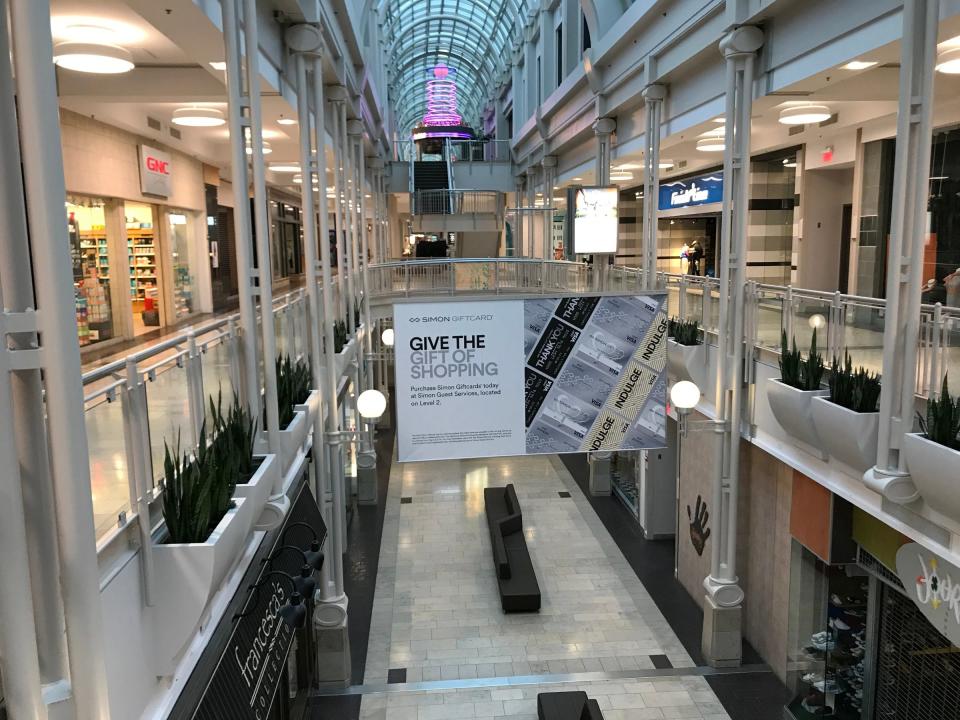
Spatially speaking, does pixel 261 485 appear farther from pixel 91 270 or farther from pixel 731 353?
pixel 91 270

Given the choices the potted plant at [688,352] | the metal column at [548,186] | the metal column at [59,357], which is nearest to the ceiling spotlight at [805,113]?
the potted plant at [688,352]

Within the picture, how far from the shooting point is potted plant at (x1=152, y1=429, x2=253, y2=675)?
13.3 feet

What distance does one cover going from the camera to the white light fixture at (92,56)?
7.96m

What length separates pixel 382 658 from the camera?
11125 mm

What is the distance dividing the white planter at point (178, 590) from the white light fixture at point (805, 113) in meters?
10.9

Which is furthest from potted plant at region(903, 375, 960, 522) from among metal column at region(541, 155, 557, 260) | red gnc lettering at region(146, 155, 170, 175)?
metal column at region(541, 155, 557, 260)

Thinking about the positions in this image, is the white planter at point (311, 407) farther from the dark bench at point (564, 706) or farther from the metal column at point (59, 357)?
the metal column at point (59, 357)

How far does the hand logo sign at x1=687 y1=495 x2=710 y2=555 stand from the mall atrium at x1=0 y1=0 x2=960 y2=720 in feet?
0.24

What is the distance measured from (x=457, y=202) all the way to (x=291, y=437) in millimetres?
26204

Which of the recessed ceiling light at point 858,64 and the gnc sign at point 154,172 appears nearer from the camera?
the recessed ceiling light at point 858,64

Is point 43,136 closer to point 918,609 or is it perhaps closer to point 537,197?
point 918,609

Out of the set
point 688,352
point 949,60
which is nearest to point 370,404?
point 688,352

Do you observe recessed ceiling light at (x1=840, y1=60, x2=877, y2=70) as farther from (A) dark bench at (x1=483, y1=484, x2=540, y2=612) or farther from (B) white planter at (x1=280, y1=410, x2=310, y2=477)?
(A) dark bench at (x1=483, y1=484, x2=540, y2=612)

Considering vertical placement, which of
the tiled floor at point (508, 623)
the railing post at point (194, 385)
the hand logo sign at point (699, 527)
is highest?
the railing post at point (194, 385)
